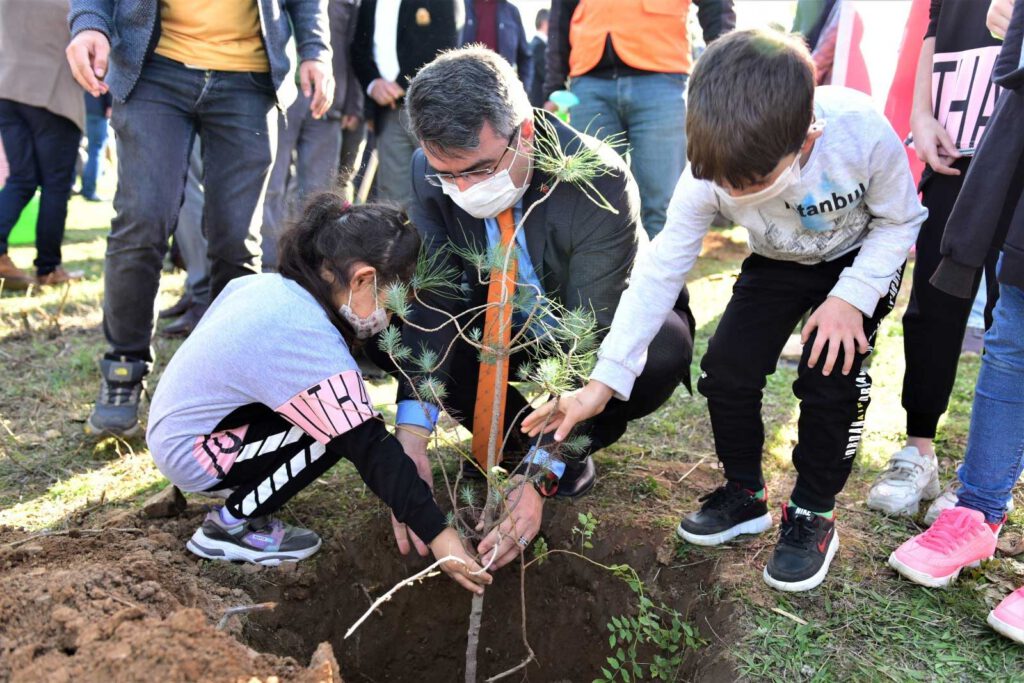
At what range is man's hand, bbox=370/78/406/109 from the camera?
4031mm

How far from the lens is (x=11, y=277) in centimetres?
470

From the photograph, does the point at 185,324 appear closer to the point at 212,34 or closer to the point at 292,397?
the point at 212,34

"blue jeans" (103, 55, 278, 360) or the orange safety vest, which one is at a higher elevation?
the orange safety vest

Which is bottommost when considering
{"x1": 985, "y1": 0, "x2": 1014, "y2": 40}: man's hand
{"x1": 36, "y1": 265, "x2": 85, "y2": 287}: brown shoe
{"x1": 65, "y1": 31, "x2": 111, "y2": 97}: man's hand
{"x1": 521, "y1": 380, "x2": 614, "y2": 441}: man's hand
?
{"x1": 36, "y1": 265, "x2": 85, "y2": 287}: brown shoe

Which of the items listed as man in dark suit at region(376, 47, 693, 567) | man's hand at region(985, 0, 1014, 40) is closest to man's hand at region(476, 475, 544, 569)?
man in dark suit at region(376, 47, 693, 567)

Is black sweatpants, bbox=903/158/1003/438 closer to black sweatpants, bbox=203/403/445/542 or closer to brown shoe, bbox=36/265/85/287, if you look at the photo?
black sweatpants, bbox=203/403/445/542

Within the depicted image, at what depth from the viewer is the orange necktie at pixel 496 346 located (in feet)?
6.24

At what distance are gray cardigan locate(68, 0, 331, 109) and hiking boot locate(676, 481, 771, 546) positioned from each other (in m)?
1.97

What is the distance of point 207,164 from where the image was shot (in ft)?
9.02

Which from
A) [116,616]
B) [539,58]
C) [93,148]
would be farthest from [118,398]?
[93,148]

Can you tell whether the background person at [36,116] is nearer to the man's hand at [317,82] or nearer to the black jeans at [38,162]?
the black jeans at [38,162]

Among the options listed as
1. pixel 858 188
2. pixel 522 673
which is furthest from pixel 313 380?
pixel 858 188

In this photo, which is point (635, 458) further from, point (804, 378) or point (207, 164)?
point (207, 164)

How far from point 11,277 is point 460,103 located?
394 cm
